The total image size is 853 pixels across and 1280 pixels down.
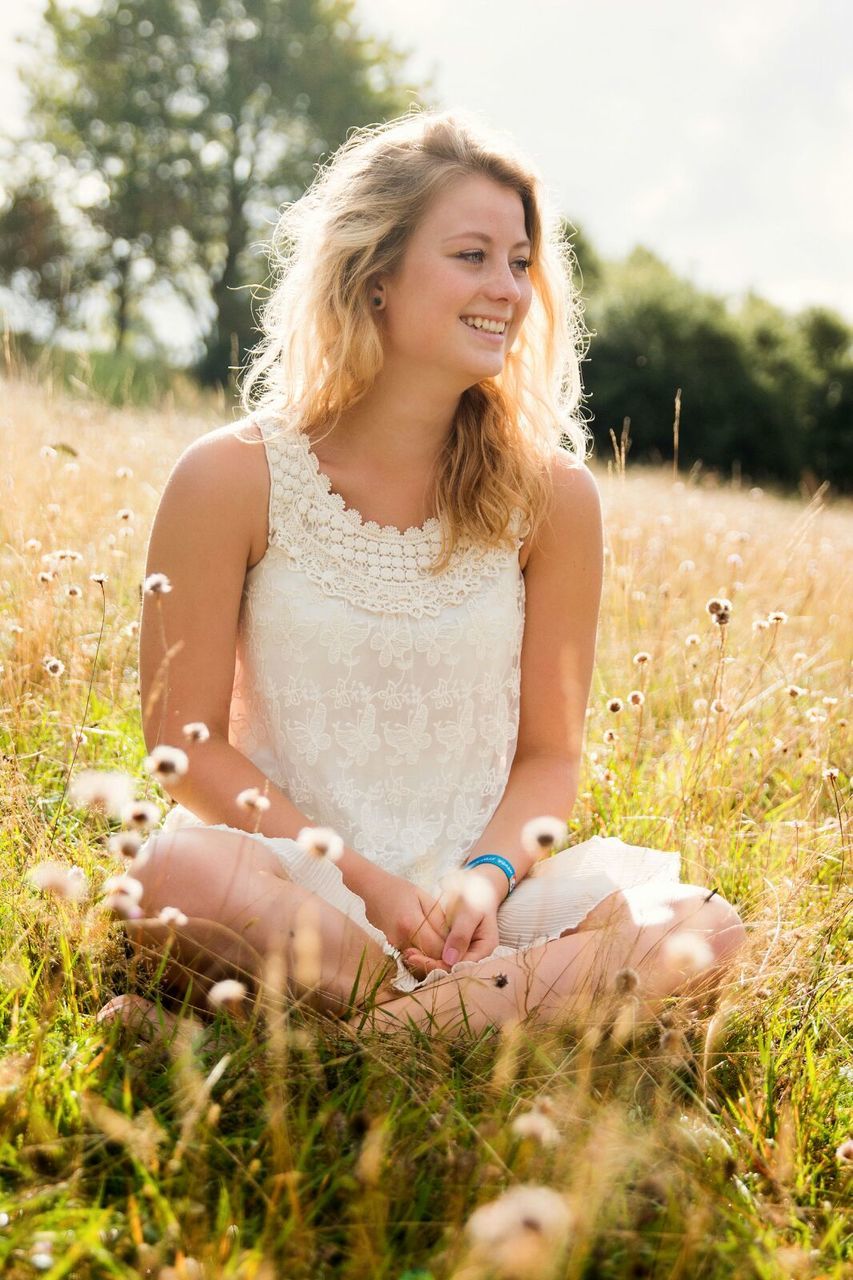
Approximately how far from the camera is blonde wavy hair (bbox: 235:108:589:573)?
2648 millimetres

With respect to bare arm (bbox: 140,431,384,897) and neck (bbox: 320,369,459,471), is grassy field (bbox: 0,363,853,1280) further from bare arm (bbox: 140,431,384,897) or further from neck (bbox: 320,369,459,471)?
neck (bbox: 320,369,459,471)

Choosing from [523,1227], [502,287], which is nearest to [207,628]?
[502,287]

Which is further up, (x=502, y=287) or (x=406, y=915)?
(x=502, y=287)

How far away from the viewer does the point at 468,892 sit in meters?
2.10

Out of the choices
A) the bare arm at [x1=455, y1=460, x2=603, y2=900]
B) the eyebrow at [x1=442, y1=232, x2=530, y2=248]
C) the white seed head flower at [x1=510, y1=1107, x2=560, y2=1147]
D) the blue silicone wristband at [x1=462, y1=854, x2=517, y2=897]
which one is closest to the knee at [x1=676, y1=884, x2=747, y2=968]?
the blue silicone wristband at [x1=462, y1=854, x2=517, y2=897]

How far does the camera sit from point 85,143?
92.2ft

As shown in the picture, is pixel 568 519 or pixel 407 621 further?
pixel 568 519

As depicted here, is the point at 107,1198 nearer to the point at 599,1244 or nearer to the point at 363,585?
the point at 599,1244

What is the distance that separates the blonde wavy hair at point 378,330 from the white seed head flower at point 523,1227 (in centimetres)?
167

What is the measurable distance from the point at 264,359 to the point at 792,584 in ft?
10.9

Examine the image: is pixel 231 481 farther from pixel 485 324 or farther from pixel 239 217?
pixel 239 217

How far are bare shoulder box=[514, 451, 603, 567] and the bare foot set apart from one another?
1.50 metres

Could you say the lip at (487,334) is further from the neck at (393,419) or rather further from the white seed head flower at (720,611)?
the white seed head flower at (720,611)

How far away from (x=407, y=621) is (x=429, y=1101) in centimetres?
121
